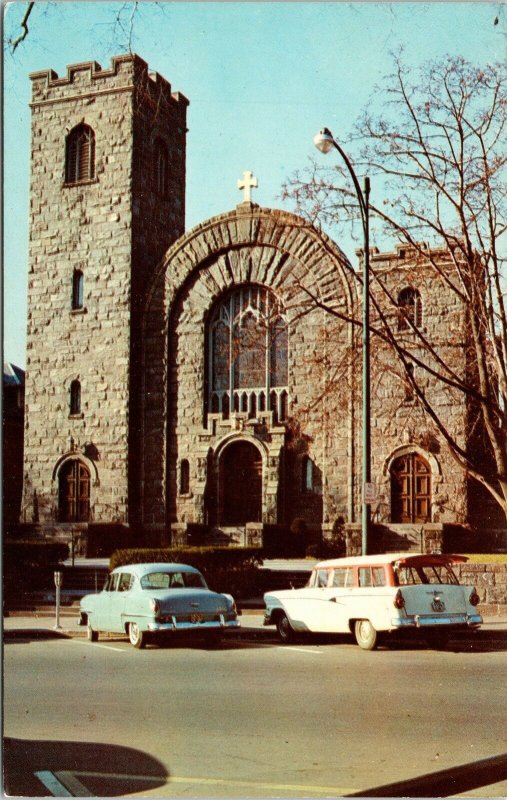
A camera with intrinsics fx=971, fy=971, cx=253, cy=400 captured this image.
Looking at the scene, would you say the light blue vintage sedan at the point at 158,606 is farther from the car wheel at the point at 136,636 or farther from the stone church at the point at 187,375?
the stone church at the point at 187,375

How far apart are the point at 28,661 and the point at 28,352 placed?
15.0 m

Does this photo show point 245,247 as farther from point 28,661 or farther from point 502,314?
point 28,661

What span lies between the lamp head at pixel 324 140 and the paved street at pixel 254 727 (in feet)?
20.5

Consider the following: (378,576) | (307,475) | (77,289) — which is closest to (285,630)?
(378,576)

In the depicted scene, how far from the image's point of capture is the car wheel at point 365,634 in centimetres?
1375

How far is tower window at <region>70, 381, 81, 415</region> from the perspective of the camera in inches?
1105

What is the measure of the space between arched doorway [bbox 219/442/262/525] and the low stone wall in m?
14.0

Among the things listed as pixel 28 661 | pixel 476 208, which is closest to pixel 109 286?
pixel 476 208

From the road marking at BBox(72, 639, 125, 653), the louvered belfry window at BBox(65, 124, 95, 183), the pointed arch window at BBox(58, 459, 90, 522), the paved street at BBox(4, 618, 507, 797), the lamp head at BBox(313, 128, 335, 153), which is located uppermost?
the louvered belfry window at BBox(65, 124, 95, 183)

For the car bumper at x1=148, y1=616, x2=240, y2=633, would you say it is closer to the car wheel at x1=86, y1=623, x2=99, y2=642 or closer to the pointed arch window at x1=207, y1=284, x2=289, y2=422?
the car wheel at x1=86, y1=623, x2=99, y2=642

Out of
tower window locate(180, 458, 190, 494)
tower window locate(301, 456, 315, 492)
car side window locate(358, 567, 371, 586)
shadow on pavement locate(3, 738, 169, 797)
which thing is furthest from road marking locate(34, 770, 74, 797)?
tower window locate(180, 458, 190, 494)

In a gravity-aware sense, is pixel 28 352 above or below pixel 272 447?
above

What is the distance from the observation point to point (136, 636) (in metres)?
13.6

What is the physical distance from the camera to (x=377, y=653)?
1344cm
